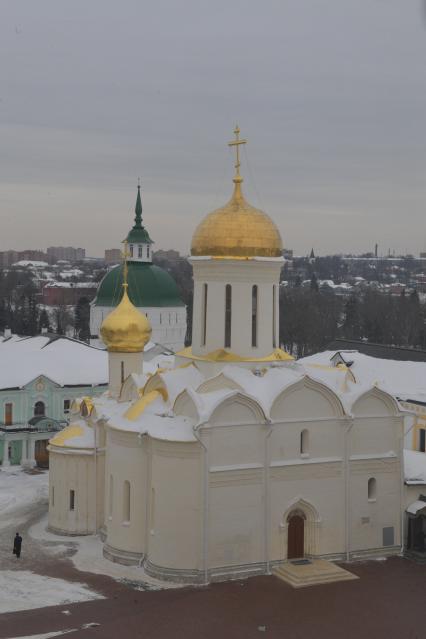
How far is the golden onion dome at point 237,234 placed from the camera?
19625 millimetres

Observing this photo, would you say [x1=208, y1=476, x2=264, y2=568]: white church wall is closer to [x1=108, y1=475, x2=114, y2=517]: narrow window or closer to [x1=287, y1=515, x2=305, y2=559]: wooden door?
[x1=287, y1=515, x2=305, y2=559]: wooden door

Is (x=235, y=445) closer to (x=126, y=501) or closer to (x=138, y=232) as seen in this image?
(x=126, y=501)

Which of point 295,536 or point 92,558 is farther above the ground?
point 295,536

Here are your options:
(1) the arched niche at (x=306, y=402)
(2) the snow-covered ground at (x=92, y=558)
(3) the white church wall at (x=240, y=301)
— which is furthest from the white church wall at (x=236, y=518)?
(3) the white church wall at (x=240, y=301)

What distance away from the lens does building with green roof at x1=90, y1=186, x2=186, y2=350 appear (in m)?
42.1

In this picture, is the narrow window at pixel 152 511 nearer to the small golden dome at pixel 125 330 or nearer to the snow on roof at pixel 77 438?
the snow on roof at pixel 77 438

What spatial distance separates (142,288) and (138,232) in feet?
12.2

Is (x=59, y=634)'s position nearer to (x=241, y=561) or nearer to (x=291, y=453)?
(x=241, y=561)

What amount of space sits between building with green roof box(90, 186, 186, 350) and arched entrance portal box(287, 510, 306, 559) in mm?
23592

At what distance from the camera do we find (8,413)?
29.7m

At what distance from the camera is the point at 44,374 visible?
30.4 meters

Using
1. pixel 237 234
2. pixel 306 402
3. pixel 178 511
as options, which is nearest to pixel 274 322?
pixel 237 234

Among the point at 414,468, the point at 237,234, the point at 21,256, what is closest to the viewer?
the point at 237,234

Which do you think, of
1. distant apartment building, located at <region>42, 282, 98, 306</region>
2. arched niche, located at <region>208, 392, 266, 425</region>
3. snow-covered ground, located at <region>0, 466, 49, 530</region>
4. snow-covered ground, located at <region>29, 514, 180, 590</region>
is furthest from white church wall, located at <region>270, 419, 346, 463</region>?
distant apartment building, located at <region>42, 282, 98, 306</region>
